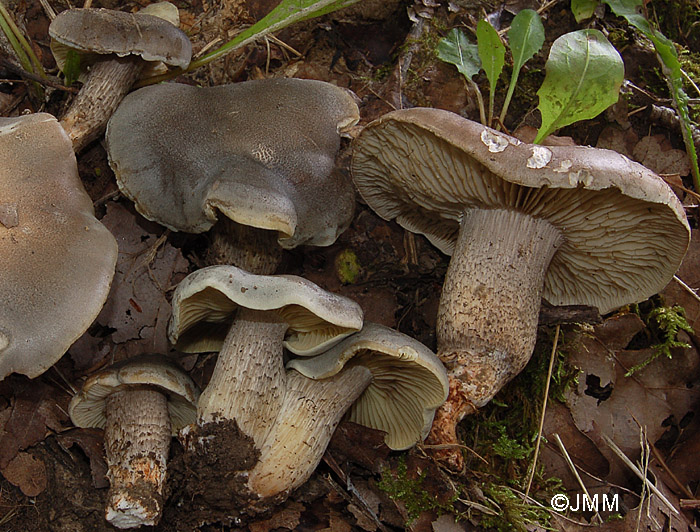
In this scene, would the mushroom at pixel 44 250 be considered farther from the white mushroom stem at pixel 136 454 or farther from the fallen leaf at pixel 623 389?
the fallen leaf at pixel 623 389

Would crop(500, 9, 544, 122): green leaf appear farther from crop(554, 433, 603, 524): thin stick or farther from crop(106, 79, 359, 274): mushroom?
crop(554, 433, 603, 524): thin stick

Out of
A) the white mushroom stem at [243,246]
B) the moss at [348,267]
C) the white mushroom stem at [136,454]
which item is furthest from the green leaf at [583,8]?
the white mushroom stem at [136,454]

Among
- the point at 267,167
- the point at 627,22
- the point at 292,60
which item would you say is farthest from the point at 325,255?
the point at 627,22

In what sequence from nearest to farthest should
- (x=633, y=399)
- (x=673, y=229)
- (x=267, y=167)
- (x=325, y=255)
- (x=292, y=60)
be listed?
(x=673, y=229) → (x=267, y=167) → (x=633, y=399) → (x=325, y=255) → (x=292, y=60)

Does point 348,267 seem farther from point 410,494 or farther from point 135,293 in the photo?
point 410,494

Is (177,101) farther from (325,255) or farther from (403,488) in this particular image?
(403,488)
